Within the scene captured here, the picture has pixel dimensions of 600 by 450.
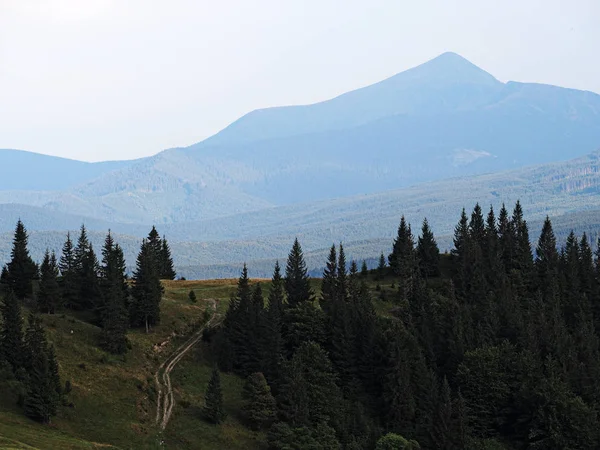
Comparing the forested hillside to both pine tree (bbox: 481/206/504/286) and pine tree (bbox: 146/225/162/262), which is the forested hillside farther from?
pine tree (bbox: 146/225/162/262)

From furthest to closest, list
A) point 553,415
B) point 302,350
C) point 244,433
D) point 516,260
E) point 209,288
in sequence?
1. point 516,260
2. point 209,288
3. point 302,350
4. point 553,415
5. point 244,433

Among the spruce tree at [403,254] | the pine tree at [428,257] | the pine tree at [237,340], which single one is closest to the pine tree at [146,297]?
the pine tree at [237,340]

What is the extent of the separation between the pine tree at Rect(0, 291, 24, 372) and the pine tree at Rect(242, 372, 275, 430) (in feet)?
97.2

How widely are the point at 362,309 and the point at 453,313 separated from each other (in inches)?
624

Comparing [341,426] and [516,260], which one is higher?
[516,260]

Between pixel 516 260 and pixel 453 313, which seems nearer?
pixel 453 313

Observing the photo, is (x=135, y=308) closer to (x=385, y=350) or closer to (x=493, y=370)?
(x=385, y=350)

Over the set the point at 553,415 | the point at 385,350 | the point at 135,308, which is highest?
the point at 135,308

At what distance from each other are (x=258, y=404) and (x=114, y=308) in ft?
83.7

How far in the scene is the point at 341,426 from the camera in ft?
369

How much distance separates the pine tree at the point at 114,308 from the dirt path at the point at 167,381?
6543 mm

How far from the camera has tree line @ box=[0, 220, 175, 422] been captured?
99.4 meters

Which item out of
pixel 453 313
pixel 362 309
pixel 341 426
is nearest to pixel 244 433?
pixel 341 426

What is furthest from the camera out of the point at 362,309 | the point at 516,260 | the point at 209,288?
the point at 516,260
